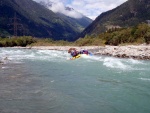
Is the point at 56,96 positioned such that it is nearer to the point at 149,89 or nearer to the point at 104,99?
the point at 104,99

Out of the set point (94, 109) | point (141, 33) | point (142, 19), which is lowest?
point (94, 109)

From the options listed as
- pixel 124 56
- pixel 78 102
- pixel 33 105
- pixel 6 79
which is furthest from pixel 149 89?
pixel 124 56

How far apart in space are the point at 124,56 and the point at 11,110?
98.7ft

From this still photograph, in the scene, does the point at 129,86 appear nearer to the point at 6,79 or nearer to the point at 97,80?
the point at 97,80

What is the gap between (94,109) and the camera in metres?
12.9

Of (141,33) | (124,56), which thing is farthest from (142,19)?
(124,56)

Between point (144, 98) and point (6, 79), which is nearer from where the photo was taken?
point (144, 98)

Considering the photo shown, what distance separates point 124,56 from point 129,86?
22803 mm

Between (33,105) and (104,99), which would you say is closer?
(33,105)

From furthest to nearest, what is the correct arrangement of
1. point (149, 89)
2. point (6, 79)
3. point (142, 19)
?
1. point (142, 19)
2. point (6, 79)
3. point (149, 89)

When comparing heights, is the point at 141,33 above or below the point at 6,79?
above

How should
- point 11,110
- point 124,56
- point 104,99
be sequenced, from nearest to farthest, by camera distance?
Result: point 11,110, point 104,99, point 124,56

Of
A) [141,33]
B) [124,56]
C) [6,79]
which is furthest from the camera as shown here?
[141,33]

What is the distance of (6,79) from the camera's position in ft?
66.4
